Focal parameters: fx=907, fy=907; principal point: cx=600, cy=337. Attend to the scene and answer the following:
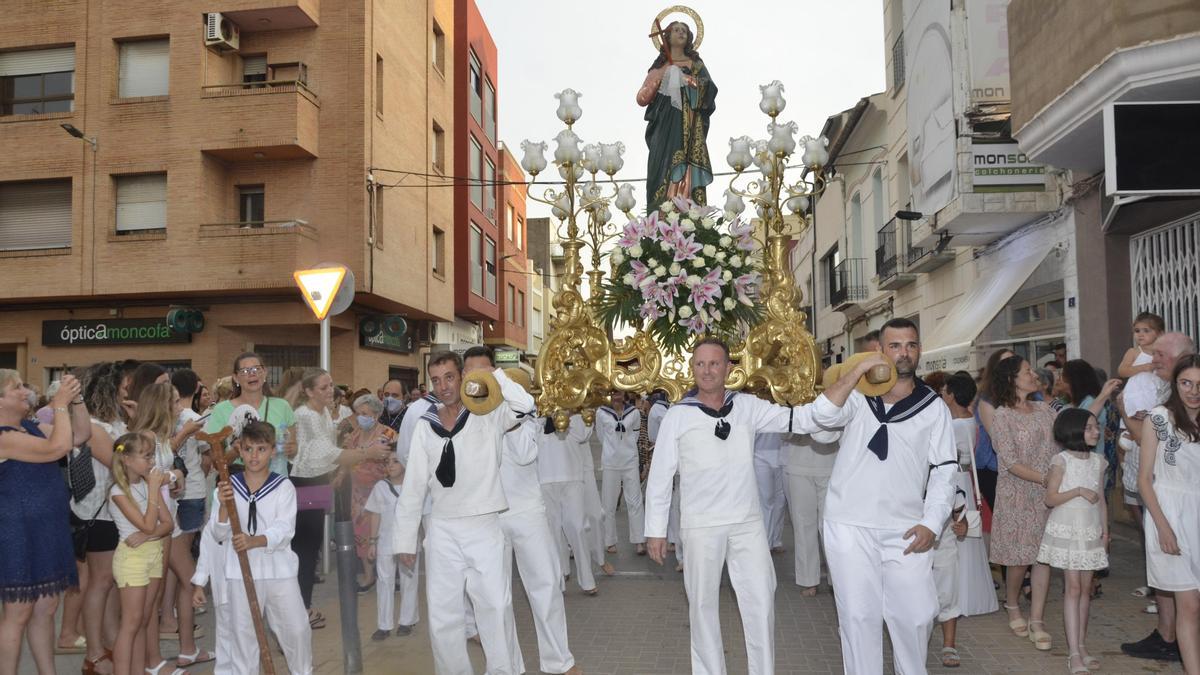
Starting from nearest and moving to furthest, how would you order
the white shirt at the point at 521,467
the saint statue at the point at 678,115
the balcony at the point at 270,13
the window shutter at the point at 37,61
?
1. the white shirt at the point at 521,467
2. the saint statue at the point at 678,115
3. the balcony at the point at 270,13
4. the window shutter at the point at 37,61

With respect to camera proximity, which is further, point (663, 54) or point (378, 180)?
point (378, 180)

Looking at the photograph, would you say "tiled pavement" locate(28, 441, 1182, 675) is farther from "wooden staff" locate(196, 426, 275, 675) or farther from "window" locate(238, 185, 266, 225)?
"window" locate(238, 185, 266, 225)

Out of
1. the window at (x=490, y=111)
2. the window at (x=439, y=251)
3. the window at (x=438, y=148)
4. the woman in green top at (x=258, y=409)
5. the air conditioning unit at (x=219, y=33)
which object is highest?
the window at (x=490, y=111)

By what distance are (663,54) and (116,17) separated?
1596 cm

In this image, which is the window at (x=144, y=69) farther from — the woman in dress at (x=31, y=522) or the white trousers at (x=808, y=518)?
the white trousers at (x=808, y=518)

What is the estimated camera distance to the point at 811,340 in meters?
6.75

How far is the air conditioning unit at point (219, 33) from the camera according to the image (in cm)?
1862

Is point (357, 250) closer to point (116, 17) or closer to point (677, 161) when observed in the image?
point (116, 17)

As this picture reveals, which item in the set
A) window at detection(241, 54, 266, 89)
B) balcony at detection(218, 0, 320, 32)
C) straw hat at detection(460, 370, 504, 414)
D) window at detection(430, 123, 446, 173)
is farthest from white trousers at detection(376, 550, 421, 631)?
window at detection(430, 123, 446, 173)

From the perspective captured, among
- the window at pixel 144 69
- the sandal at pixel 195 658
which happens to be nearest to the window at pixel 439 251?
the window at pixel 144 69

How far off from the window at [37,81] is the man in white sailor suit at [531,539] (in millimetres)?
18212

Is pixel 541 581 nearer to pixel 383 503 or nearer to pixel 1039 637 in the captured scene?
pixel 383 503

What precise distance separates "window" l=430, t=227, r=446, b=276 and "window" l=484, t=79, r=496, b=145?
6306 mm

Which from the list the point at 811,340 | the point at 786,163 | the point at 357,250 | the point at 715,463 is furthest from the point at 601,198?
the point at 357,250
